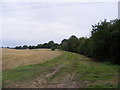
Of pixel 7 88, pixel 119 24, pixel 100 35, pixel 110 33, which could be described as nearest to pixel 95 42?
pixel 100 35

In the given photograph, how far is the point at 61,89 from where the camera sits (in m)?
9.09

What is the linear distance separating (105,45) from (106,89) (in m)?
21.2

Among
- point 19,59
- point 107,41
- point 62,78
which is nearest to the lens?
point 62,78

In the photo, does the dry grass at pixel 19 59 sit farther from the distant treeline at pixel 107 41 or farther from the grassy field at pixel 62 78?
the distant treeline at pixel 107 41

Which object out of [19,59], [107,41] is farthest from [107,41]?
[19,59]

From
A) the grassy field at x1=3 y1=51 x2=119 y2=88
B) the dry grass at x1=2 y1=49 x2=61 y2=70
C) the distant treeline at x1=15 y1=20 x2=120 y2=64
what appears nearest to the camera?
the grassy field at x1=3 y1=51 x2=119 y2=88

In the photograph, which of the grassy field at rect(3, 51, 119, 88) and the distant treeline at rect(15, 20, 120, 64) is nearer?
the grassy field at rect(3, 51, 119, 88)

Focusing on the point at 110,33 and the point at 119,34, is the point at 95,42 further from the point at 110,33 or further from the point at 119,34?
the point at 119,34

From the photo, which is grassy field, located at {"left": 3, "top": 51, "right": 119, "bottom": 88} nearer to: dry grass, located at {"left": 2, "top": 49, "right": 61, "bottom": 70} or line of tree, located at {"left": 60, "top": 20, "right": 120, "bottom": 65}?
dry grass, located at {"left": 2, "top": 49, "right": 61, "bottom": 70}

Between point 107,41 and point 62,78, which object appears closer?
point 62,78

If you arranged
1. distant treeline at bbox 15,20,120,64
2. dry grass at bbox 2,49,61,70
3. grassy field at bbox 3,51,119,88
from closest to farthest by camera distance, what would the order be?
grassy field at bbox 3,51,119,88
dry grass at bbox 2,49,61,70
distant treeline at bbox 15,20,120,64

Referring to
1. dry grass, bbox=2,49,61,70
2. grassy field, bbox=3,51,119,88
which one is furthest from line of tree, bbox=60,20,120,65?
grassy field, bbox=3,51,119,88

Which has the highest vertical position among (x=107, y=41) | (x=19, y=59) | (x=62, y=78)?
(x=107, y=41)

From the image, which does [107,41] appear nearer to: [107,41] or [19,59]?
[107,41]
